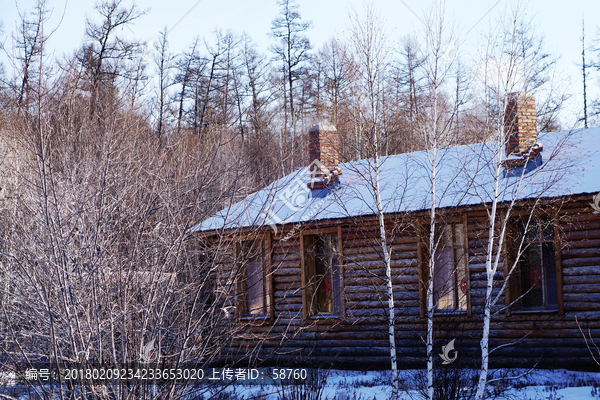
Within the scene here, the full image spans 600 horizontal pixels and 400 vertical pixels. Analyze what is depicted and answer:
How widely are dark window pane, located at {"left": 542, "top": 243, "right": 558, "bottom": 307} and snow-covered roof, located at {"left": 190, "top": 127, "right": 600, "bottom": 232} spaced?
146 centimetres

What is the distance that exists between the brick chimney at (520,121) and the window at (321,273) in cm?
484

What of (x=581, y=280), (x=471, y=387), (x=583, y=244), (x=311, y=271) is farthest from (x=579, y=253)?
(x=311, y=271)

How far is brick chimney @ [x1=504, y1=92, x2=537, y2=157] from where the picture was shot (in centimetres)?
1102

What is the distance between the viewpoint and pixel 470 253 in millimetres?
12953

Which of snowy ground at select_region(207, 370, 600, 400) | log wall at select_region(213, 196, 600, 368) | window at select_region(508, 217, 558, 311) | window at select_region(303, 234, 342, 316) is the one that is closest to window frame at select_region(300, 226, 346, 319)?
window at select_region(303, 234, 342, 316)

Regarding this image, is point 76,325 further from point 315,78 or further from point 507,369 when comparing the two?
point 315,78

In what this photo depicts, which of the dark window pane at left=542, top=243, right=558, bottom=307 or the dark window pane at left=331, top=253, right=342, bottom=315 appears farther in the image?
the dark window pane at left=331, top=253, right=342, bottom=315

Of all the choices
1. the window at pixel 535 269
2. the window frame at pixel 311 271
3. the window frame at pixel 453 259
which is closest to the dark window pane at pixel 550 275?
the window at pixel 535 269

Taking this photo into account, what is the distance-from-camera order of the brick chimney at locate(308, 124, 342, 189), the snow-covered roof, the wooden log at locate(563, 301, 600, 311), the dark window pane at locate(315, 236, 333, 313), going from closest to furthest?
the snow-covered roof, the wooden log at locate(563, 301, 600, 311), the dark window pane at locate(315, 236, 333, 313), the brick chimney at locate(308, 124, 342, 189)

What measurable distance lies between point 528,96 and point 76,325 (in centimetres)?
943

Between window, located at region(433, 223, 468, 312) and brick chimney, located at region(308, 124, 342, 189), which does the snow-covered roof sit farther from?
window, located at region(433, 223, 468, 312)

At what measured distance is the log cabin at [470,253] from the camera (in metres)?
11.5

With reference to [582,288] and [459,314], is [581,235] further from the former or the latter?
[459,314]

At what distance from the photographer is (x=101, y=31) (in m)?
21.3
